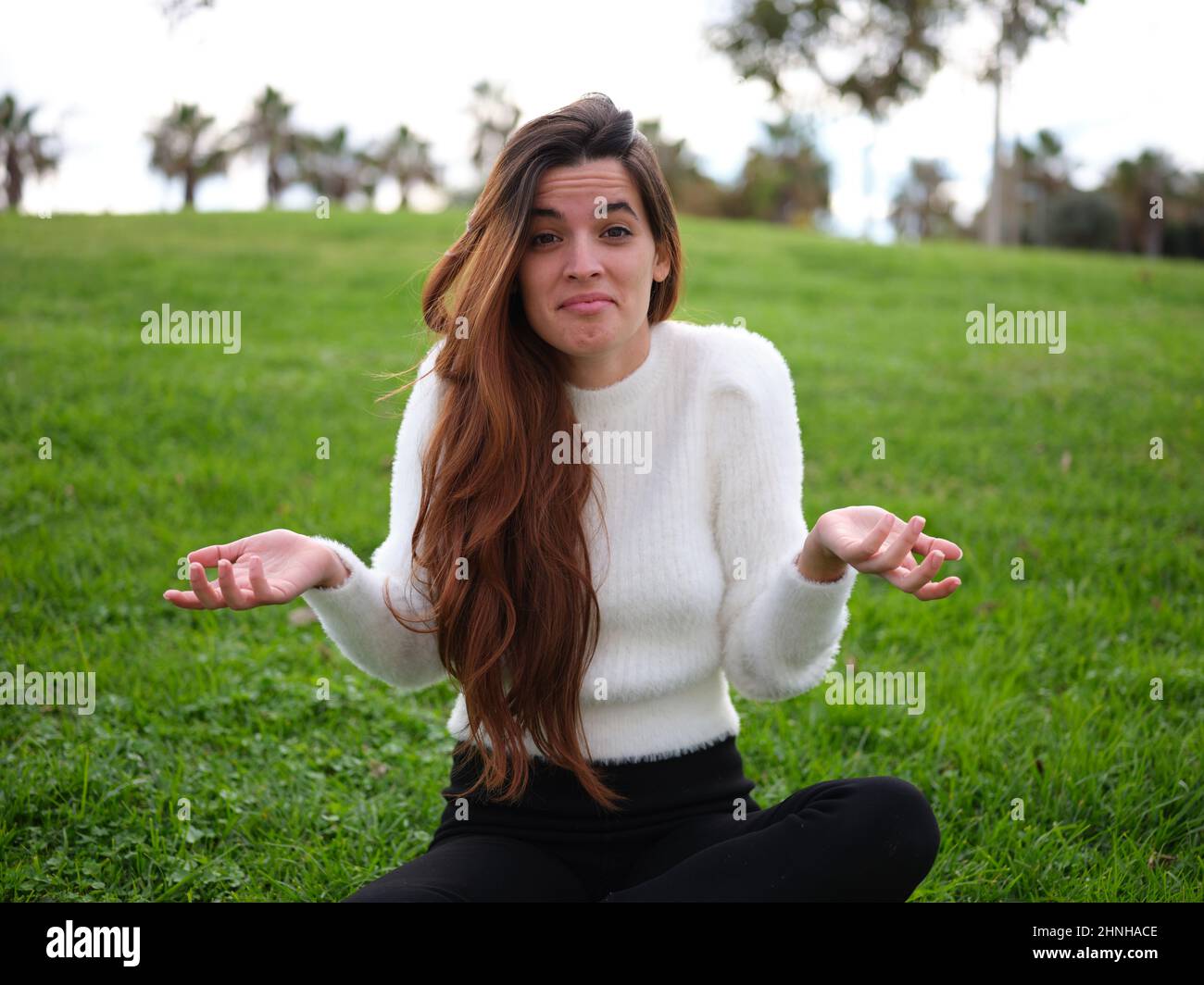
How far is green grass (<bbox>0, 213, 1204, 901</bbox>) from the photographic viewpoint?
3020 millimetres

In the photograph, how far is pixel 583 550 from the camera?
249 centimetres

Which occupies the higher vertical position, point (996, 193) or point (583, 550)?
point (996, 193)

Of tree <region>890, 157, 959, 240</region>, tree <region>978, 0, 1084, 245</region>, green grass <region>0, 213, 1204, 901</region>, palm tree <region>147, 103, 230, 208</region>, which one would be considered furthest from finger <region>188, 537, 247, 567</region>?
tree <region>890, 157, 959, 240</region>

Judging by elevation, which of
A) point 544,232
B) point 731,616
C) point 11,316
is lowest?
point 731,616

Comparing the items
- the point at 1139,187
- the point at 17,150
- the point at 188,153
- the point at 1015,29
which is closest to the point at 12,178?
the point at 17,150

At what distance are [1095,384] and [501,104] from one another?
1372 inches

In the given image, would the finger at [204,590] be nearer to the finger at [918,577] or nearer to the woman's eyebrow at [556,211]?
the woman's eyebrow at [556,211]

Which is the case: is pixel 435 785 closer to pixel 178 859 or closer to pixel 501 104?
pixel 178 859

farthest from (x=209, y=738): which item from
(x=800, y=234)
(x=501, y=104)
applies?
(x=501, y=104)

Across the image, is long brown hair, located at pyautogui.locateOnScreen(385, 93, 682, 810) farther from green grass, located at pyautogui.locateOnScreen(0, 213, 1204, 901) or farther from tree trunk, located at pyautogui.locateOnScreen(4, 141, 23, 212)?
tree trunk, located at pyautogui.locateOnScreen(4, 141, 23, 212)

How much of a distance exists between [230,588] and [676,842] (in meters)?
1.13

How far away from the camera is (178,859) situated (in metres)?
2.90

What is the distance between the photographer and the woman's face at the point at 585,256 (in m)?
2.42

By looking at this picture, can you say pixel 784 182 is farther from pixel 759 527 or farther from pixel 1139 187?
pixel 759 527
